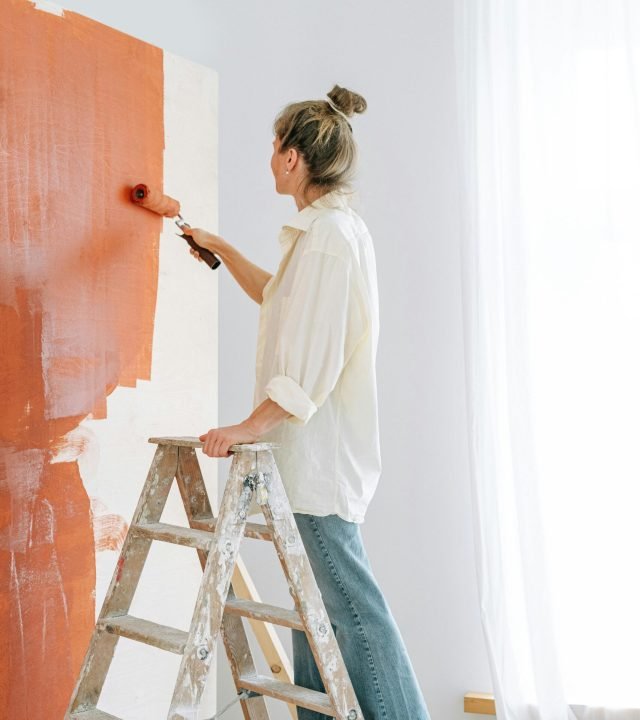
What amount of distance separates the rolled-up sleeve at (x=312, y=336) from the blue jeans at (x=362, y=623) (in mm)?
239

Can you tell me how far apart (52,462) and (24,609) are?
0.98ft

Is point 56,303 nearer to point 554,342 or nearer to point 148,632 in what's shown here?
point 148,632

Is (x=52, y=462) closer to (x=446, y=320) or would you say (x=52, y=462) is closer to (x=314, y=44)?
(x=446, y=320)

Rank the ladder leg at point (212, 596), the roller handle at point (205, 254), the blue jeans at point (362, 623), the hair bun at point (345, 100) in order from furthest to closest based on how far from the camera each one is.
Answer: the roller handle at point (205, 254)
the hair bun at point (345, 100)
the blue jeans at point (362, 623)
the ladder leg at point (212, 596)

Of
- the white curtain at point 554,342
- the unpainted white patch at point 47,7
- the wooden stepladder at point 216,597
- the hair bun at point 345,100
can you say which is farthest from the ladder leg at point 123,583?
the white curtain at point 554,342

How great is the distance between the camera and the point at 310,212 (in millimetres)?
1716

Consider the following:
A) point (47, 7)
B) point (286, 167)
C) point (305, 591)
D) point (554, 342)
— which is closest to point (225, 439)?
point (305, 591)

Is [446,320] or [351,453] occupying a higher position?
[446,320]

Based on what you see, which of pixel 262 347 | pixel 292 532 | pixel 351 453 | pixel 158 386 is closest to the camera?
pixel 292 532

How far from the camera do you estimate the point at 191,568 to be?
2.14 meters

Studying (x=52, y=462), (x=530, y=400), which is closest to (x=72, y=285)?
(x=52, y=462)

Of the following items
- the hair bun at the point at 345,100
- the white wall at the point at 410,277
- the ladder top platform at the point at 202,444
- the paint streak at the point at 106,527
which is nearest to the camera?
the ladder top platform at the point at 202,444

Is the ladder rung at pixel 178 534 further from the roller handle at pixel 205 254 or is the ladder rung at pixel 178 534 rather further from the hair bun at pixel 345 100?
the hair bun at pixel 345 100

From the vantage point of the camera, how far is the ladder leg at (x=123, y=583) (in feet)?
5.28
